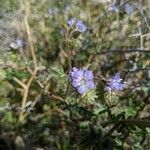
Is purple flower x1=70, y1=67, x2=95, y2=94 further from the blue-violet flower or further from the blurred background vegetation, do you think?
the blue-violet flower

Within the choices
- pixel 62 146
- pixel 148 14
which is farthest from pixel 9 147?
pixel 148 14

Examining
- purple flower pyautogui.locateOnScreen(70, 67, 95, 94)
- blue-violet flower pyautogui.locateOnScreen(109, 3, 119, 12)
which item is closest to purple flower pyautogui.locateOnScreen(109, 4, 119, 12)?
blue-violet flower pyautogui.locateOnScreen(109, 3, 119, 12)

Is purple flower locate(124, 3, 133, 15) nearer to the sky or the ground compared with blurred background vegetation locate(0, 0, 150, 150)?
nearer to the sky

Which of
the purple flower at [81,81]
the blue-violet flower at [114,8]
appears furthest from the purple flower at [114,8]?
the purple flower at [81,81]

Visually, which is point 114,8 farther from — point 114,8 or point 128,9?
point 128,9

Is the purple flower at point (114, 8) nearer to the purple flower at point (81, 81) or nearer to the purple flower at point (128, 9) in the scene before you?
the purple flower at point (128, 9)

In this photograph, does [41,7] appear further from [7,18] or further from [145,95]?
[145,95]
